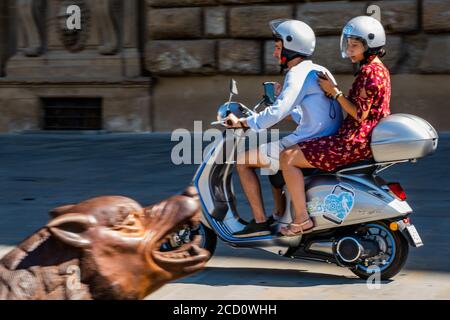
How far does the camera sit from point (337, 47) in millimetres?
11172

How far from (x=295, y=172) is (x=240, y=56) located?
20.1ft

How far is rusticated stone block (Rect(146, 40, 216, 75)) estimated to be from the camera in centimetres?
1182

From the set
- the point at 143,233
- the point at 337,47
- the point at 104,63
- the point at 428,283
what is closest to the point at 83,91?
the point at 104,63

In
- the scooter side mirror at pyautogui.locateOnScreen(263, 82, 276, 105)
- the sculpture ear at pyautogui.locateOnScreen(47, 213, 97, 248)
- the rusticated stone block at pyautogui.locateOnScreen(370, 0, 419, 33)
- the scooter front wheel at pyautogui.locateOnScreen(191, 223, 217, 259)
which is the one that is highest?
the rusticated stone block at pyautogui.locateOnScreen(370, 0, 419, 33)

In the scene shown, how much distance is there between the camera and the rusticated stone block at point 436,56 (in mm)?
10805

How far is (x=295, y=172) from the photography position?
224 inches

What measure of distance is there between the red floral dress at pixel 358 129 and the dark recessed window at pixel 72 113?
7.43 m

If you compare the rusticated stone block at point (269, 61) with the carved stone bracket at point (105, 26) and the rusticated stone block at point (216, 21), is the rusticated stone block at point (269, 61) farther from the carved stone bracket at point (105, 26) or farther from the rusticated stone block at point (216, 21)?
the carved stone bracket at point (105, 26)

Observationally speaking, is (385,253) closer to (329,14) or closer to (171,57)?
(329,14)

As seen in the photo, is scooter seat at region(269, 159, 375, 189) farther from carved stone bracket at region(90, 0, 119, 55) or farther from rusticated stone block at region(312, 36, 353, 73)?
carved stone bracket at region(90, 0, 119, 55)

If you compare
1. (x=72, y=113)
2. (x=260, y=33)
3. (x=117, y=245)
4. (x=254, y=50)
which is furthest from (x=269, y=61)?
(x=117, y=245)

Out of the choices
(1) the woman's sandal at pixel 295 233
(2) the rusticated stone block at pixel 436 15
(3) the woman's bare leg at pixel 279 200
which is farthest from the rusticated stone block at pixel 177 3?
(1) the woman's sandal at pixel 295 233

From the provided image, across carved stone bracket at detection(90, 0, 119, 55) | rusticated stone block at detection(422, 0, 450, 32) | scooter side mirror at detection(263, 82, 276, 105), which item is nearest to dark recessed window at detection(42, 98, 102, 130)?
carved stone bracket at detection(90, 0, 119, 55)

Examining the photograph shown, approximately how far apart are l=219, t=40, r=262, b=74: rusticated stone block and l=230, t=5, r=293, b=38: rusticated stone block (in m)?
0.11
